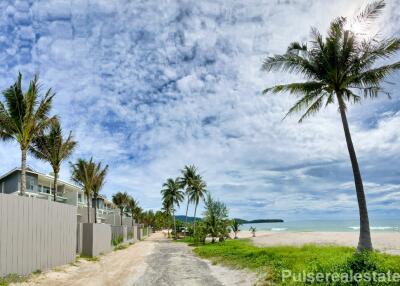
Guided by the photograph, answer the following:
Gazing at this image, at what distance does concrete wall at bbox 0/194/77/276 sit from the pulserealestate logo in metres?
9.92

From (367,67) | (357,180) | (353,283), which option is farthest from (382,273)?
(367,67)

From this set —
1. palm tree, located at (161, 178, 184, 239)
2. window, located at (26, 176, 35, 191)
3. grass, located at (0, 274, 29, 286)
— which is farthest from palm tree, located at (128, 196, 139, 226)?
grass, located at (0, 274, 29, 286)

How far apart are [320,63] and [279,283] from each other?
32.5 ft

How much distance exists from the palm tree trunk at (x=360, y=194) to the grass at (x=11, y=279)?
509 inches

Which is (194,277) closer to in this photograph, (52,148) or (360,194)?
(360,194)

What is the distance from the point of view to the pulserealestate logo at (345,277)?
9930 millimetres

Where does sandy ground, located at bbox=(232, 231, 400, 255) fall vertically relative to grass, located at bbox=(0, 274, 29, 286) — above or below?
below

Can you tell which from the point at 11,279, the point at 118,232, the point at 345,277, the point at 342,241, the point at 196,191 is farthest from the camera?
the point at 196,191

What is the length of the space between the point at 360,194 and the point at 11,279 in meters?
13.8

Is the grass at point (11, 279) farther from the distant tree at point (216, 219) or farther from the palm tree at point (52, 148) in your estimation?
the distant tree at point (216, 219)

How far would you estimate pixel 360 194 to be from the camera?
589 inches

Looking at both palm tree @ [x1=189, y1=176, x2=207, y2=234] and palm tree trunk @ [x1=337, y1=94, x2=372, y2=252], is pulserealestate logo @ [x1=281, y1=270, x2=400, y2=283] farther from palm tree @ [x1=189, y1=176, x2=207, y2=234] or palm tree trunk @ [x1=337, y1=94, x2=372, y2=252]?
palm tree @ [x1=189, y1=176, x2=207, y2=234]

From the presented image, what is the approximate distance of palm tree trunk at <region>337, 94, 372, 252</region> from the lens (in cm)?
1418

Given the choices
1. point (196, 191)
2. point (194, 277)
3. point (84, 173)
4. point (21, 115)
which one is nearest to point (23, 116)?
point (21, 115)
